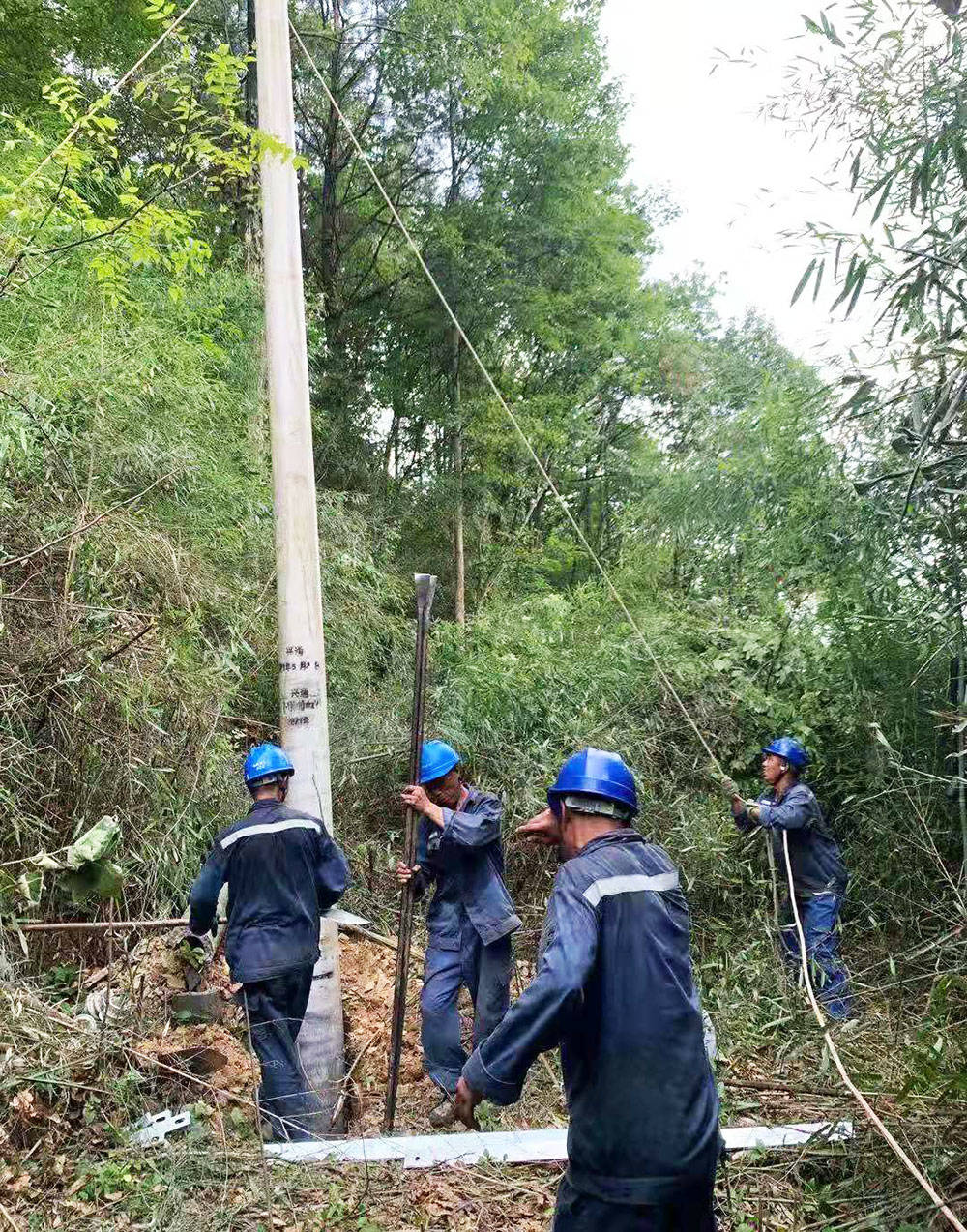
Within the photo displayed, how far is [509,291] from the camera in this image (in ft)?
51.5

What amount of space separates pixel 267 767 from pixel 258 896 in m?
0.62

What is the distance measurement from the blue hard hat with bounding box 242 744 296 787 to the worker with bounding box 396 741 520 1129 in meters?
Result: 0.70

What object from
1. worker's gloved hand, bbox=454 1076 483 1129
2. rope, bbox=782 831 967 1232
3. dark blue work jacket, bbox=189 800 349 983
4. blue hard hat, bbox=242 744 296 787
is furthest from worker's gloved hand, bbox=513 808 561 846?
blue hard hat, bbox=242 744 296 787

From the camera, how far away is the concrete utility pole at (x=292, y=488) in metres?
5.05

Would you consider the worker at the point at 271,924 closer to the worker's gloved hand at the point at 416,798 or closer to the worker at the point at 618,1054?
the worker's gloved hand at the point at 416,798

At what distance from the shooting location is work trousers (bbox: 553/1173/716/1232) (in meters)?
2.63

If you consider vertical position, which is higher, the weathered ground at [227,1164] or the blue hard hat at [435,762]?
the blue hard hat at [435,762]

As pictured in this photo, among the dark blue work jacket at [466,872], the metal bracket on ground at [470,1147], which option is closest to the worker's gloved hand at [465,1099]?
the metal bracket on ground at [470,1147]

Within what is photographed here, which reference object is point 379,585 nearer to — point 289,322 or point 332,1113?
point 289,322

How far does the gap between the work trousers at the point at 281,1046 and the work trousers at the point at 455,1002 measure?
0.70 meters

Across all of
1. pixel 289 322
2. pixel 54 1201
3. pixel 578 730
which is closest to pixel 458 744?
pixel 578 730

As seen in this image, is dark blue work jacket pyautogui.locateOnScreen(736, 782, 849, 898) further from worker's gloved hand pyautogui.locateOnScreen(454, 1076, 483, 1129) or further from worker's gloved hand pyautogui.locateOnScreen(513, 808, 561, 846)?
worker's gloved hand pyautogui.locateOnScreen(454, 1076, 483, 1129)

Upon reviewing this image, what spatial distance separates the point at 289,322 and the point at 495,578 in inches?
466

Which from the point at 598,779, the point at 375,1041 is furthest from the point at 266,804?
the point at 598,779
